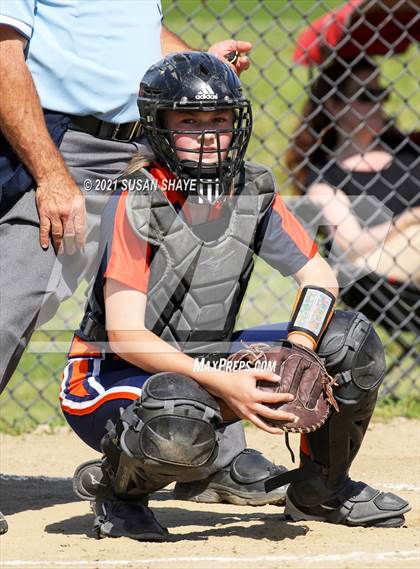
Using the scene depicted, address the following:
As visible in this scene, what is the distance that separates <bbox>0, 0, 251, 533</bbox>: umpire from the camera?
3453 millimetres

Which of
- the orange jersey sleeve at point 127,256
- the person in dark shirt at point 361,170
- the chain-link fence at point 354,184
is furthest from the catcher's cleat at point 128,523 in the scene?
the person in dark shirt at point 361,170

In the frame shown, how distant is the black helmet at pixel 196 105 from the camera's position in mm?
3248

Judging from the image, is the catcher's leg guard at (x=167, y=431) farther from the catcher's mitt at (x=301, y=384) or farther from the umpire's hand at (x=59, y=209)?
the umpire's hand at (x=59, y=209)

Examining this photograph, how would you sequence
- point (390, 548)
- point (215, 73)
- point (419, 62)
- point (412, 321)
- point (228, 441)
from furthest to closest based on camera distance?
point (419, 62) < point (412, 321) < point (228, 441) < point (215, 73) < point (390, 548)

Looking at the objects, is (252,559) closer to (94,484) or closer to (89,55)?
(94,484)

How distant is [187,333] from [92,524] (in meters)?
0.70

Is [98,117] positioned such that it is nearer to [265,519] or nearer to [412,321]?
[265,519]

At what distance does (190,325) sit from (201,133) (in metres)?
0.57

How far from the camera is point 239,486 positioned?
3795mm

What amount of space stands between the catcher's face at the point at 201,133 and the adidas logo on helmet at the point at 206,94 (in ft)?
0.15

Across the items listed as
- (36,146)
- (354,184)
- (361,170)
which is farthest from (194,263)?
(361,170)

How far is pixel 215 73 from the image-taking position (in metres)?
3.31

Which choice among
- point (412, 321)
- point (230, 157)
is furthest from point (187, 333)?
point (412, 321)

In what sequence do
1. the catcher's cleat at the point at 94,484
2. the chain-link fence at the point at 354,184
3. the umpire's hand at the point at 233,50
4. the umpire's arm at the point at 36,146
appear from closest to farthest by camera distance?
the catcher's cleat at the point at 94,484 → the umpire's arm at the point at 36,146 → the umpire's hand at the point at 233,50 → the chain-link fence at the point at 354,184
